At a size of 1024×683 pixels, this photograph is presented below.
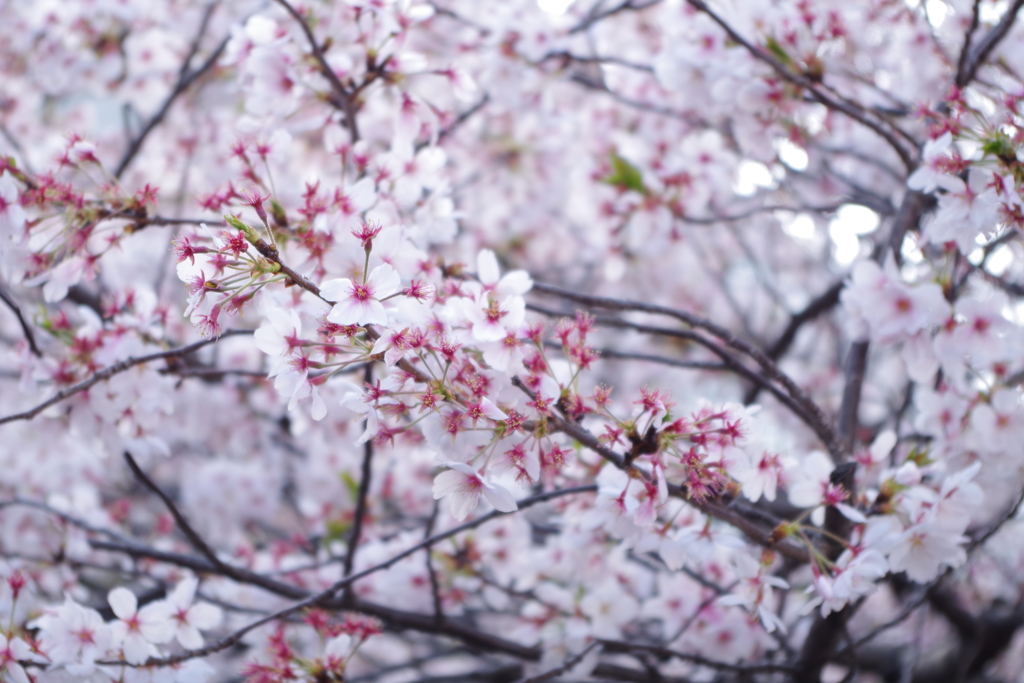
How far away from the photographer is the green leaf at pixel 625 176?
270cm

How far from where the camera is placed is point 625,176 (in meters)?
2.72

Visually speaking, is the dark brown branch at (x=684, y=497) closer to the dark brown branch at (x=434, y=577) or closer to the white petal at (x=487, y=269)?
the white petal at (x=487, y=269)

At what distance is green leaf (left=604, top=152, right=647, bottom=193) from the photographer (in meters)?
2.70

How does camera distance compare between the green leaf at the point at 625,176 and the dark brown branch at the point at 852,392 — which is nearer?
the dark brown branch at the point at 852,392

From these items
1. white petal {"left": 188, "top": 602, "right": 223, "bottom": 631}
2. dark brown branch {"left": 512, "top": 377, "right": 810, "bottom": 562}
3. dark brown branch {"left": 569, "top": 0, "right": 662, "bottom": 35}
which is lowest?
dark brown branch {"left": 512, "top": 377, "right": 810, "bottom": 562}

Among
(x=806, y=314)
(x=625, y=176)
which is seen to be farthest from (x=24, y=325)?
(x=806, y=314)

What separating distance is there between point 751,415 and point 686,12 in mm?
1834

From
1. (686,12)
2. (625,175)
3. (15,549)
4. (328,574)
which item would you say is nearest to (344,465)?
(328,574)

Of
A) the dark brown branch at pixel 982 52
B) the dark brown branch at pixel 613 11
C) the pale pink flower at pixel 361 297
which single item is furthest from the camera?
the dark brown branch at pixel 613 11

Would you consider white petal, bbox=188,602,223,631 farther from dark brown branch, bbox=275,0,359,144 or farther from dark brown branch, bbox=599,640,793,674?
dark brown branch, bbox=275,0,359,144

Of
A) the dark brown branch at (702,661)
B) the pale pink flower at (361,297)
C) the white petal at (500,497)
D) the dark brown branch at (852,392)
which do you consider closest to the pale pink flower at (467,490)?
the white petal at (500,497)

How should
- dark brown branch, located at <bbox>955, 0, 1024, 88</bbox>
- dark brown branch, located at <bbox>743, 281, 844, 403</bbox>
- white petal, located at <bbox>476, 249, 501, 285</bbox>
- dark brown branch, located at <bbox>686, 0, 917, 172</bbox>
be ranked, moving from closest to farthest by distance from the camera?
1. white petal, located at <bbox>476, 249, 501, 285</bbox>
2. dark brown branch, located at <bbox>955, 0, 1024, 88</bbox>
3. dark brown branch, located at <bbox>686, 0, 917, 172</bbox>
4. dark brown branch, located at <bbox>743, 281, 844, 403</bbox>

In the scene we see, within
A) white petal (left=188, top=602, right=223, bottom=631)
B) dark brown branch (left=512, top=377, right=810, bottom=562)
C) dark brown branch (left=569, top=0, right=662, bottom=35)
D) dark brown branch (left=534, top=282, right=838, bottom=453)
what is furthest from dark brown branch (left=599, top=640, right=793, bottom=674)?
dark brown branch (left=569, top=0, right=662, bottom=35)

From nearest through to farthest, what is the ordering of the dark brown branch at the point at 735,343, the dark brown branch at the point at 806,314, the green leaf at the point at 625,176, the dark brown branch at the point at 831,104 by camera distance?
the dark brown branch at the point at 735,343
the dark brown branch at the point at 831,104
the green leaf at the point at 625,176
the dark brown branch at the point at 806,314
